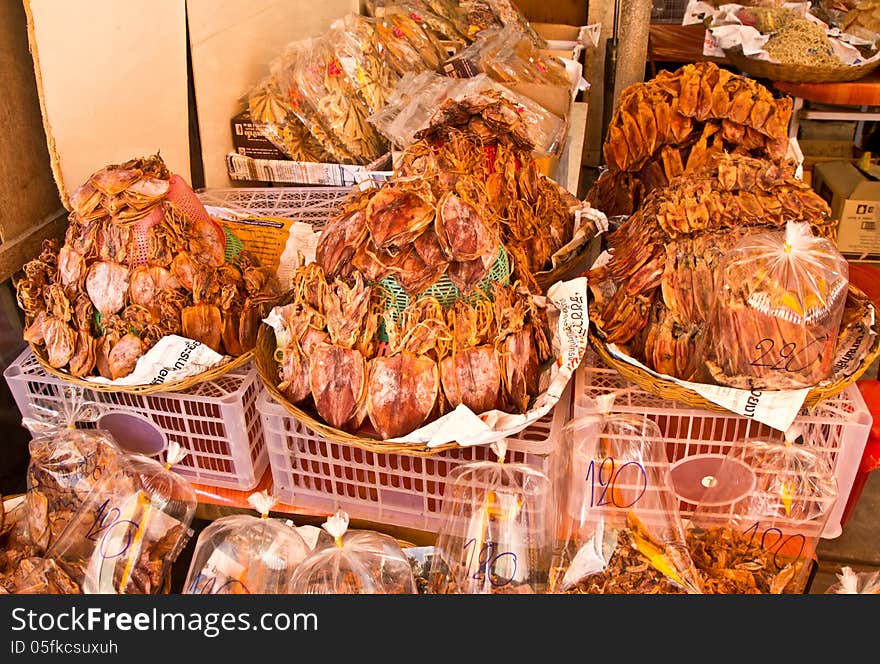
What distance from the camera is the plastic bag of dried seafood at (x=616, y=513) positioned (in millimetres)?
1181

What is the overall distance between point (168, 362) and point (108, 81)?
3.21ft

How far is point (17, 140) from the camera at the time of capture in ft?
6.00

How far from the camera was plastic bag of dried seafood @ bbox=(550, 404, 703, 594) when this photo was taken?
3.87ft

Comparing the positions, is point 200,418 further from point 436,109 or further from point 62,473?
point 436,109

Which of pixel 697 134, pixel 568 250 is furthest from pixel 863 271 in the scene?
pixel 568 250

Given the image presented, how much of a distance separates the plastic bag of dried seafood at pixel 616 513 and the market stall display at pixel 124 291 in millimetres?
718

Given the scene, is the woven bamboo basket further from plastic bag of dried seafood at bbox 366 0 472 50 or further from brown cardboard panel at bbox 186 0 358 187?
plastic bag of dried seafood at bbox 366 0 472 50

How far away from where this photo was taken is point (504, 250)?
4.67 ft

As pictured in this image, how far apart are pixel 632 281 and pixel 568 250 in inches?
14.2

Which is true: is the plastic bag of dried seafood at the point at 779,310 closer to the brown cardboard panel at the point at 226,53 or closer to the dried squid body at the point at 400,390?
the dried squid body at the point at 400,390

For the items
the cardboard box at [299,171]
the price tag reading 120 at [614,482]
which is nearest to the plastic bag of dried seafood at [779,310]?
the price tag reading 120 at [614,482]

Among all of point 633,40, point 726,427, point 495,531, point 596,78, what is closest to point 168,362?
point 495,531

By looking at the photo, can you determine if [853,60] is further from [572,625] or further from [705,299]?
[572,625]

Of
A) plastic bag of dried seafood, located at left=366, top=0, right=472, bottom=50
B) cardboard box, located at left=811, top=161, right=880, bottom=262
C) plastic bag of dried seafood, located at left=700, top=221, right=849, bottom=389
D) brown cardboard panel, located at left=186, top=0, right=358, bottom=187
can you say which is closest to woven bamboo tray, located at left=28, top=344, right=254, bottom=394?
plastic bag of dried seafood, located at left=700, top=221, right=849, bottom=389
